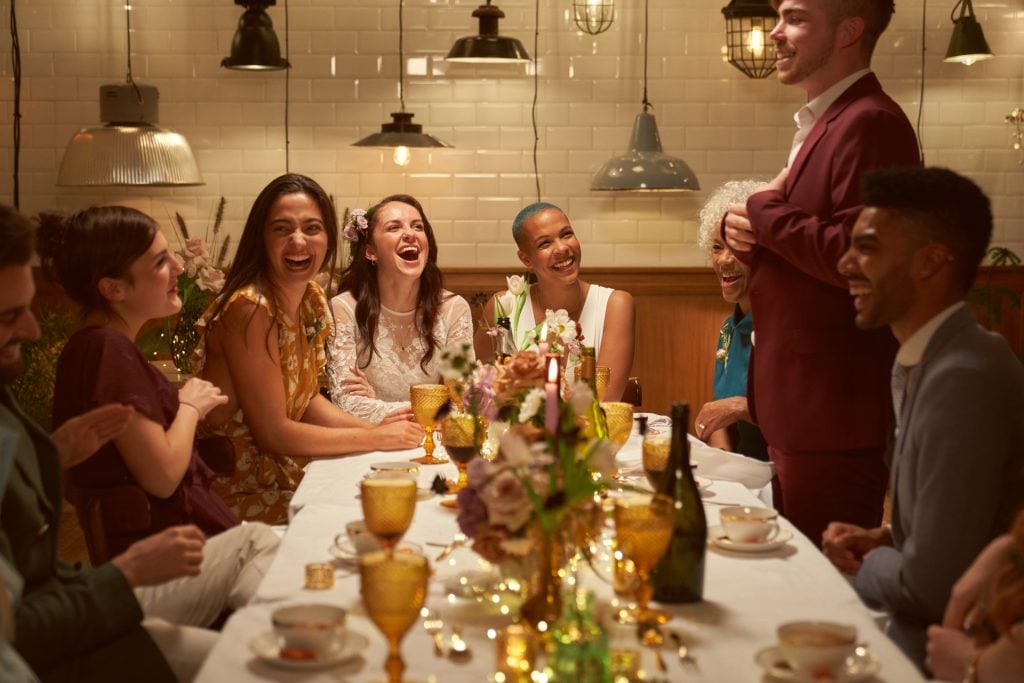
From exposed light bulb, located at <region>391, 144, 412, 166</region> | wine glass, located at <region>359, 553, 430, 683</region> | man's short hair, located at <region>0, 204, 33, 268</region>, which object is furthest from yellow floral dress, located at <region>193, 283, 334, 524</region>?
exposed light bulb, located at <region>391, 144, 412, 166</region>

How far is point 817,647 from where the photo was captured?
1.56 meters

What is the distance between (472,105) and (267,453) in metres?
3.19

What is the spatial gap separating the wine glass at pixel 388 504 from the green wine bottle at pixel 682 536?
39 cm

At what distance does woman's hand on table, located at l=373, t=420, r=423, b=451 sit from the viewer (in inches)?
130

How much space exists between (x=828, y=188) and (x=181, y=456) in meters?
1.66

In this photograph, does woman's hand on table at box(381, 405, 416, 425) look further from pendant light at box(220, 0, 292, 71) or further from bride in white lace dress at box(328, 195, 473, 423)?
pendant light at box(220, 0, 292, 71)

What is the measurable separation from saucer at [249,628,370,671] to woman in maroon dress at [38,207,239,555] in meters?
1.04

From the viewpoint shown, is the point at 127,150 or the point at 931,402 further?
the point at 127,150

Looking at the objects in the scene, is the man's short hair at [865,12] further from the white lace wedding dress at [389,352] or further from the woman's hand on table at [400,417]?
the white lace wedding dress at [389,352]

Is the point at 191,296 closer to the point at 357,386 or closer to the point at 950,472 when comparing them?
the point at 357,386

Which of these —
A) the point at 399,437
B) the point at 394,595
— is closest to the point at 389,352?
the point at 399,437

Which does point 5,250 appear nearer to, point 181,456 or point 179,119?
point 181,456

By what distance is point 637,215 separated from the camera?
6.40 m

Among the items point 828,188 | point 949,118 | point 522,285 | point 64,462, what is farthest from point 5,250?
point 949,118
